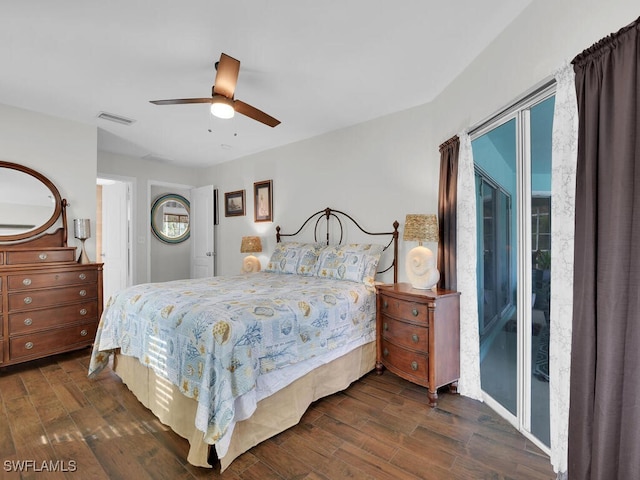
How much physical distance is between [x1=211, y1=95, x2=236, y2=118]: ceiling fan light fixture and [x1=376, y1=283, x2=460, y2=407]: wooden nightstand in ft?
6.34

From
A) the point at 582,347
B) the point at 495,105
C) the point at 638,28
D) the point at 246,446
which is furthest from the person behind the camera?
the point at 495,105

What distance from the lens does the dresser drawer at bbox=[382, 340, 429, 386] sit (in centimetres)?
230

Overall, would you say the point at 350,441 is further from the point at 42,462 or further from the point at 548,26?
the point at 548,26

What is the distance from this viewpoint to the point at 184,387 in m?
1.73

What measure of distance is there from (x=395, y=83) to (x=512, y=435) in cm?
282

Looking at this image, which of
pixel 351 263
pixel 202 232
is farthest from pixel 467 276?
pixel 202 232

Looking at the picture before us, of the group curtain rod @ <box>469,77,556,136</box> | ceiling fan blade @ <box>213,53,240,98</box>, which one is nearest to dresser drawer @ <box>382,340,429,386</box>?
curtain rod @ <box>469,77,556,136</box>

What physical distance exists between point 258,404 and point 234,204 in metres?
3.82

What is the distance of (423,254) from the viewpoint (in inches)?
102

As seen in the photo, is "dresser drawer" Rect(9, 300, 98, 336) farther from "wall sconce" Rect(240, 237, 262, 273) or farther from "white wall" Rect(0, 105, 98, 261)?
"wall sconce" Rect(240, 237, 262, 273)

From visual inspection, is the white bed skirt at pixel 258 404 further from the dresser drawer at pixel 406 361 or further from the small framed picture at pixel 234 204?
the small framed picture at pixel 234 204

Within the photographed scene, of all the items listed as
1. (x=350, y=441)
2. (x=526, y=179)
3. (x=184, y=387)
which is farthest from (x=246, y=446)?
(x=526, y=179)

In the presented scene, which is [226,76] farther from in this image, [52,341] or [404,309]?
[52,341]

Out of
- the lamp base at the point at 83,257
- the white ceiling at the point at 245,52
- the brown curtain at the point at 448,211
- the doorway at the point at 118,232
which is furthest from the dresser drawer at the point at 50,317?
the brown curtain at the point at 448,211
